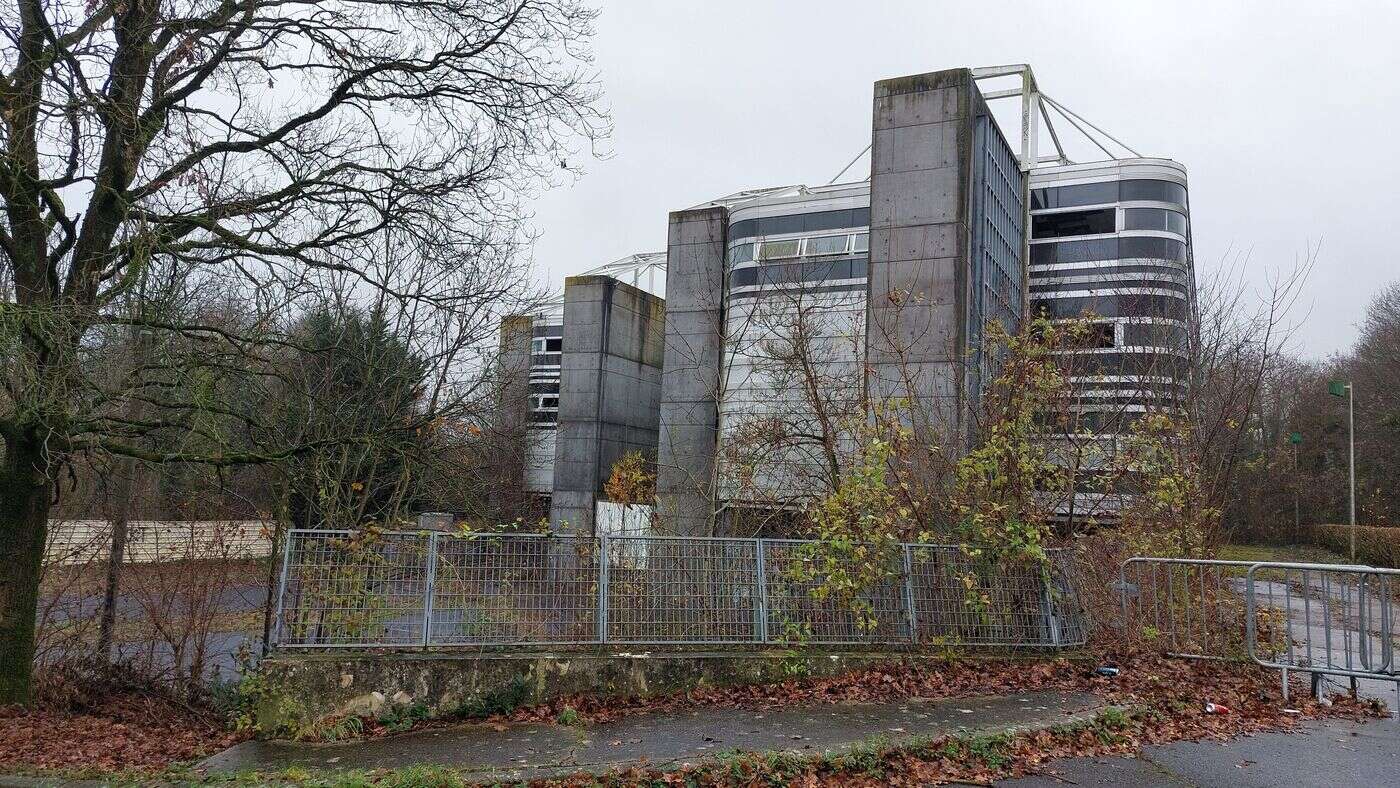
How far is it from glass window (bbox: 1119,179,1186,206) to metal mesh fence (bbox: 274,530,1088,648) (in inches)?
831

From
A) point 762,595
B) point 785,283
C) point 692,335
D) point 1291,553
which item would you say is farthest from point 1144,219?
point 762,595

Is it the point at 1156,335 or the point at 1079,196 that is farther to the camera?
the point at 1079,196

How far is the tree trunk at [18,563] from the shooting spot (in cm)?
905

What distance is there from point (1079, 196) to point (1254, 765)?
78.2 feet

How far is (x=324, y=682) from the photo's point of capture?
22.9 feet

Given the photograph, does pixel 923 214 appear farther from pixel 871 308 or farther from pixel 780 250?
pixel 780 250

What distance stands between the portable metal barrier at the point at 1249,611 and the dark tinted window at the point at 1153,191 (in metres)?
19.3

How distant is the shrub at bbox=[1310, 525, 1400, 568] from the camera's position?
27.4 m

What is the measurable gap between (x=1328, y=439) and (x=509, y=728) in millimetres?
49697

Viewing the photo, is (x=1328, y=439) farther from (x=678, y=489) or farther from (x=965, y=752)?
(x=965, y=752)

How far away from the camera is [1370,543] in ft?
98.8

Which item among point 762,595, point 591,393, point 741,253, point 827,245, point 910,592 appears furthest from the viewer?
point 591,393

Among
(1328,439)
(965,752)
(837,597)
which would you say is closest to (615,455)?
(837,597)

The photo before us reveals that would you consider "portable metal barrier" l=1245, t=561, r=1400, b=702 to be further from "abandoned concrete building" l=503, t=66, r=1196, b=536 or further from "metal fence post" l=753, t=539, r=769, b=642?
"metal fence post" l=753, t=539, r=769, b=642
